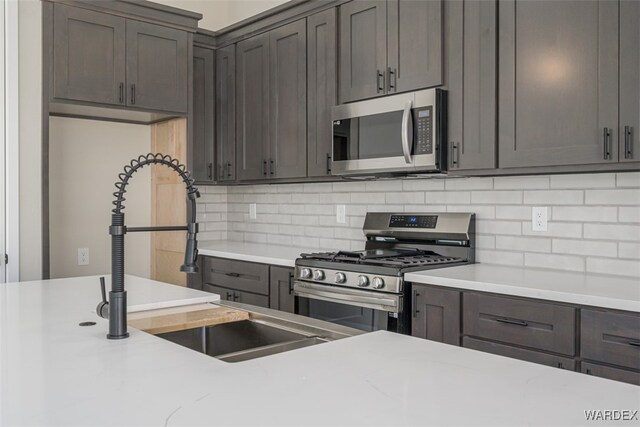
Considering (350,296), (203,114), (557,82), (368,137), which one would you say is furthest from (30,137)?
(557,82)

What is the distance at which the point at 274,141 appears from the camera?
400 cm

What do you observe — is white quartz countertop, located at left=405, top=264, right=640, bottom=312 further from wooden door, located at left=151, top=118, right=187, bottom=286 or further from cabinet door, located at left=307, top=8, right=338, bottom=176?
wooden door, located at left=151, top=118, right=187, bottom=286

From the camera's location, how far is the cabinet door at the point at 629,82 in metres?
2.27

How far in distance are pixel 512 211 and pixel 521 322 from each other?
0.88 meters

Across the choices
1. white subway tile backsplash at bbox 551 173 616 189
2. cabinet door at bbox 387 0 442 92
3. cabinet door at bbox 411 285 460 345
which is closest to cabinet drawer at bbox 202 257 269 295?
cabinet door at bbox 411 285 460 345

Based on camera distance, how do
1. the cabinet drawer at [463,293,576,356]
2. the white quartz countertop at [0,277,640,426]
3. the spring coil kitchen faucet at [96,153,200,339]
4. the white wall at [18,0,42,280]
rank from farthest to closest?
the white wall at [18,0,42,280], the cabinet drawer at [463,293,576,356], the spring coil kitchen faucet at [96,153,200,339], the white quartz countertop at [0,277,640,426]

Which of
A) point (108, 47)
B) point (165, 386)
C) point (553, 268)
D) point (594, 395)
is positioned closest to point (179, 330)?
point (165, 386)

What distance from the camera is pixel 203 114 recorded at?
447cm

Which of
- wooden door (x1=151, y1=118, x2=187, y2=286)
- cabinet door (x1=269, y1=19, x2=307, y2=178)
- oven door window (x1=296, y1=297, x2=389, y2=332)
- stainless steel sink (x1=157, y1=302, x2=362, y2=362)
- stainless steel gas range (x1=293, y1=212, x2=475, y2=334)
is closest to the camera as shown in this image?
stainless steel sink (x1=157, y1=302, x2=362, y2=362)

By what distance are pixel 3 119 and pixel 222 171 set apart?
1.56 meters

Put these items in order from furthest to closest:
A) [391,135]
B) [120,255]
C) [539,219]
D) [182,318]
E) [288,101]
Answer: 1. [288,101]
2. [391,135]
3. [539,219]
4. [182,318]
5. [120,255]

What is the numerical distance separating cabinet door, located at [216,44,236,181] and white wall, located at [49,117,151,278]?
57cm

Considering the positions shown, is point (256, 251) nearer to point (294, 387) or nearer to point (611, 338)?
point (611, 338)

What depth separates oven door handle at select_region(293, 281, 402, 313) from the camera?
2.73 meters
